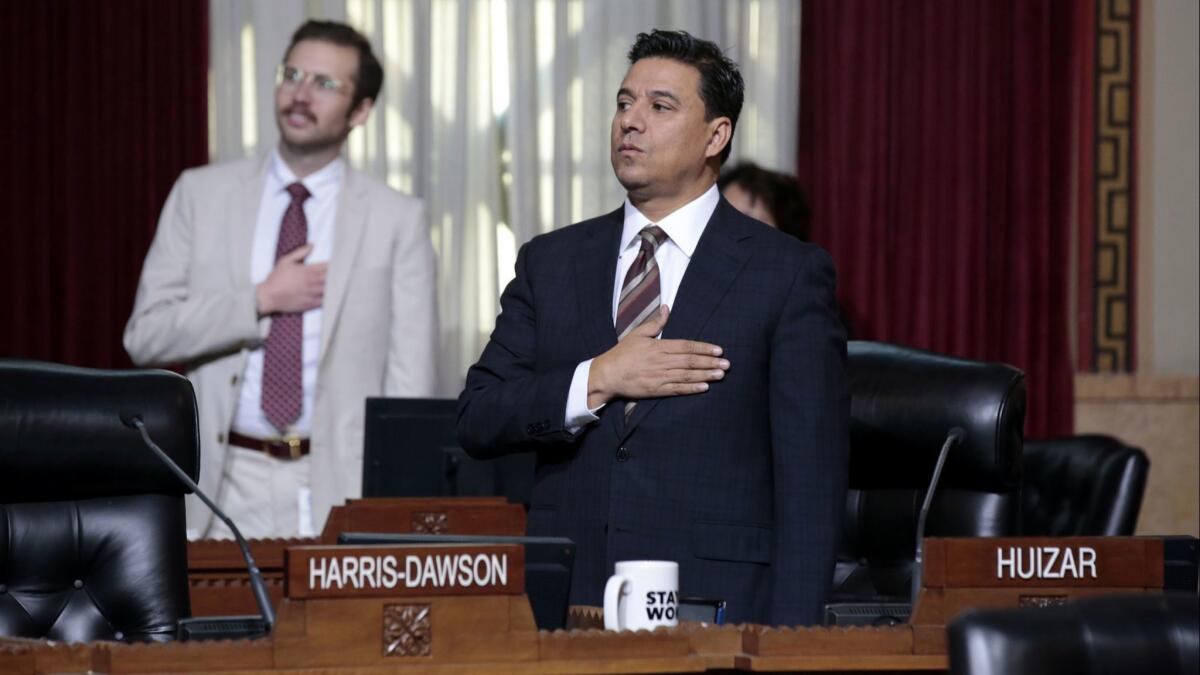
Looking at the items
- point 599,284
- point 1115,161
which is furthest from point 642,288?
point 1115,161

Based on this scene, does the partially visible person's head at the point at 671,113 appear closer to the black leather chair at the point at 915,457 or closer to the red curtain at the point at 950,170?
the black leather chair at the point at 915,457

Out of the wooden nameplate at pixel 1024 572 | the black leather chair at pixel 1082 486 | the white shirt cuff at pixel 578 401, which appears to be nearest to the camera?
the wooden nameplate at pixel 1024 572

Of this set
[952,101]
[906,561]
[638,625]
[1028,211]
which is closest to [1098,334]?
[1028,211]

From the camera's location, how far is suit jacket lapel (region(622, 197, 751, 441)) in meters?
2.67

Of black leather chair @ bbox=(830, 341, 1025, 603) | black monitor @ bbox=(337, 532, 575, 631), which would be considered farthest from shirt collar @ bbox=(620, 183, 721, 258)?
black monitor @ bbox=(337, 532, 575, 631)

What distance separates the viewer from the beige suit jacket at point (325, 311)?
12.4 feet

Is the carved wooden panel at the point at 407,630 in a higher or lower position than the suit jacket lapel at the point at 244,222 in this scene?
lower

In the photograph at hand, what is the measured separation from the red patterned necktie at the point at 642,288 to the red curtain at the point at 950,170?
298cm

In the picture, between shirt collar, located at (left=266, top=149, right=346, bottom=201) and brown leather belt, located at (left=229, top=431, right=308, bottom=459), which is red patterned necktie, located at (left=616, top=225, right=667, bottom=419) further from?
shirt collar, located at (left=266, top=149, right=346, bottom=201)

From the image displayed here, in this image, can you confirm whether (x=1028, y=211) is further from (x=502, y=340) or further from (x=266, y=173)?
(x=502, y=340)

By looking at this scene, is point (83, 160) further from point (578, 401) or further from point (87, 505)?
point (578, 401)

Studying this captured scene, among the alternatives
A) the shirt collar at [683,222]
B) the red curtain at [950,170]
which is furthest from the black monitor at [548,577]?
the red curtain at [950,170]

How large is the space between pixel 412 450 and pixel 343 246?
0.78 m

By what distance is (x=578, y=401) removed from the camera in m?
2.59
